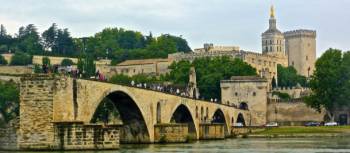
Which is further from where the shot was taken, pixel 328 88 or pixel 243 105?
pixel 243 105

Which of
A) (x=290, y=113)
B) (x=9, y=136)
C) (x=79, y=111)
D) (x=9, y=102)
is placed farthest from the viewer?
(x=290, y=113)

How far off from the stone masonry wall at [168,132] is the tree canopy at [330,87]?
62.2 metres

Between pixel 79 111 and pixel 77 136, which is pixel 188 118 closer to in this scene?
pixel 79 111

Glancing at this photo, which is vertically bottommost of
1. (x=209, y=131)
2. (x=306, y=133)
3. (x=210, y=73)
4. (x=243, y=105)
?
(x=306, y=133)

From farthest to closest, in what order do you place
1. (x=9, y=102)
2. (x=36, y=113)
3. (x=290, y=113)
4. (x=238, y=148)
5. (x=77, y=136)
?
1. (x=290, y=113)
2. (x=9, y=102)
3. (x=238, y=148)
4. (x=36, y=113)
5. (x=77, y=136)

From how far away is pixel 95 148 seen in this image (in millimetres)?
53094

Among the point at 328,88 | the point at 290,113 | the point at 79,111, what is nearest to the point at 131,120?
the point at 79,111

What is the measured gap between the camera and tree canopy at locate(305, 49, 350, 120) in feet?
444

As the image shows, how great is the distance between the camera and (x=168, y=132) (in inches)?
2985

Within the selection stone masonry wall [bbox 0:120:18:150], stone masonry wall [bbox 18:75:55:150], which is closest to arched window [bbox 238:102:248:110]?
stone masonry wall [bbox 18:75:55:150]

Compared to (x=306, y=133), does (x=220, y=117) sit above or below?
Result: above

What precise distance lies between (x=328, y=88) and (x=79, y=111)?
85.1 meters

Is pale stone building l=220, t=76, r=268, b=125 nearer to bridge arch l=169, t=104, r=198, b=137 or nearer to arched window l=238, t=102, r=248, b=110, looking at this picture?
arched window l=238, t=102, r=248, b=110

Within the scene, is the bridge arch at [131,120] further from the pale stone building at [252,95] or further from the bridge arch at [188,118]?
the pale stone building at [252,95]
